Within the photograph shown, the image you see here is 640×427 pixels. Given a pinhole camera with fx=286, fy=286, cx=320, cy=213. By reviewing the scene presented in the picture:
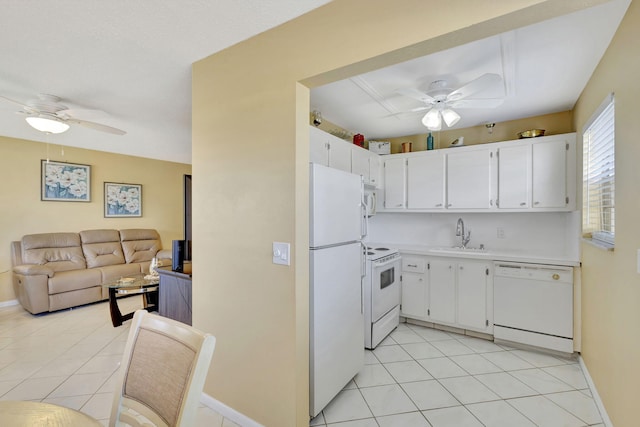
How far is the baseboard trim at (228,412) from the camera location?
180 centimetres

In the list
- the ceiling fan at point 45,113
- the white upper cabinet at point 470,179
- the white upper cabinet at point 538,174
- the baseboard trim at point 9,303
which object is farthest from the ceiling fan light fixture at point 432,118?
the baseboard trim at point 9,303

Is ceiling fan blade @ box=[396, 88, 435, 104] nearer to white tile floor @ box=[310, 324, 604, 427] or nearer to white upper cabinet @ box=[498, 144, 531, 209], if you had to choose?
white upper cabinet @ box=[498, 144, 531, 209]

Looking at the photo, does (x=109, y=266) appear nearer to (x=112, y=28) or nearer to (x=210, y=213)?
(x=210, y=213)

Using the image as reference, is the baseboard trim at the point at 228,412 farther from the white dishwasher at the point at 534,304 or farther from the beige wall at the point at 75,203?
the beige wall at the point at 75,203

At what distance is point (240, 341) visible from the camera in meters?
1.86

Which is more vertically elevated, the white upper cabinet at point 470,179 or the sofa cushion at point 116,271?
the white upper cabinet at point 470,179

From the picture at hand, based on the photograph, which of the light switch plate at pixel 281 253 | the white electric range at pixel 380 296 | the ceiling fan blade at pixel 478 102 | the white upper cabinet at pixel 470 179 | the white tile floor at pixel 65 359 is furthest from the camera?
the white upper cabinet at pixel 470 179

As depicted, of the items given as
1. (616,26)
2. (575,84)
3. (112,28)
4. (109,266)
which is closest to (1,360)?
(109,266)

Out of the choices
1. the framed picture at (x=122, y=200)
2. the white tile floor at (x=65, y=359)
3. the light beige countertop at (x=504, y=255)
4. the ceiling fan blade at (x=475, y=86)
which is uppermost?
the ceiling fan blade at (x=475, y=86)

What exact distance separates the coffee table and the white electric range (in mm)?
2363

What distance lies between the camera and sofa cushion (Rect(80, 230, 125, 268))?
15.1ft

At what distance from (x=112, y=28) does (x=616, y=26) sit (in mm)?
2967

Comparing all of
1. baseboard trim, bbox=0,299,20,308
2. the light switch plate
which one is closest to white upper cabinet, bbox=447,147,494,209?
the light switch plate

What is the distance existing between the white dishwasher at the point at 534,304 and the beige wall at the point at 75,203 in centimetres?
593
